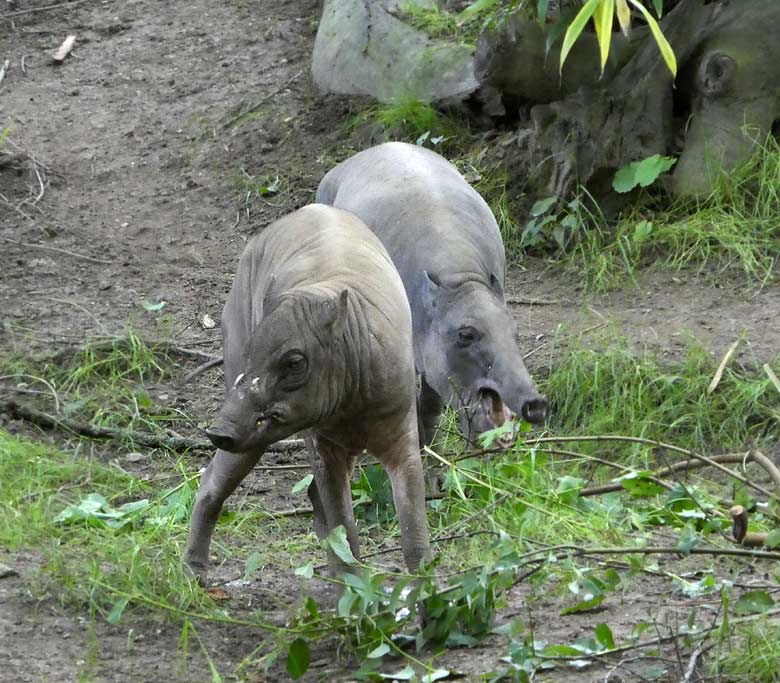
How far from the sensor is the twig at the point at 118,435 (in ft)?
23.8

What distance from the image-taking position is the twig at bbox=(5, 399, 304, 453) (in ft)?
23.8

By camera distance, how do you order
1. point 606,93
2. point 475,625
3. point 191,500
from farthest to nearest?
point 606,93 → point 191,500 → point 475,625

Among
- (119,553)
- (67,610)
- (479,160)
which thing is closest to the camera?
(67,610)

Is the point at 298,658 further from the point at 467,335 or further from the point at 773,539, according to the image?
the point at 467,335

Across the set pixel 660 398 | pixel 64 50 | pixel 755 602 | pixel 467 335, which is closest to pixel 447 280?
pixel 467 335

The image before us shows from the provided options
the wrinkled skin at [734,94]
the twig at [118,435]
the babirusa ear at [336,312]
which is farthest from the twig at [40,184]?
the babirusa ear at [336,312]

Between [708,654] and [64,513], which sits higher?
[708,654]

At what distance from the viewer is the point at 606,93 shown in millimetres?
8891

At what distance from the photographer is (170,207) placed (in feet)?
33.4

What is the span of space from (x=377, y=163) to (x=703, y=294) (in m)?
2.08

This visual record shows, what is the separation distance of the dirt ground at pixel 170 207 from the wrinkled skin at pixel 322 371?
0.46 m

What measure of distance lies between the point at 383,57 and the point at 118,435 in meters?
4.34

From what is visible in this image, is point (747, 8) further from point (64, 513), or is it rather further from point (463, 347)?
point (64, 513)

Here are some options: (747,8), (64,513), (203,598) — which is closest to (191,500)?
(64,513)
